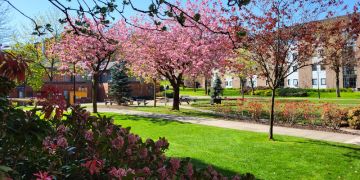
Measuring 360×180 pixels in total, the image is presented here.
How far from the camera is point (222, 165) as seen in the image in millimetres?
9805

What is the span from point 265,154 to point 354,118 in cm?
837

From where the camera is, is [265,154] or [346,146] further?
[346,146]

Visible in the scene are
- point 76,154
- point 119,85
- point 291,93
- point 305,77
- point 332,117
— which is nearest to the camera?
point 76,154

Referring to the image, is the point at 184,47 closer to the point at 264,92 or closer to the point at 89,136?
the point at 89,136

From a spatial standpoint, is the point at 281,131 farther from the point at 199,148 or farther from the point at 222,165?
the point at 222,165

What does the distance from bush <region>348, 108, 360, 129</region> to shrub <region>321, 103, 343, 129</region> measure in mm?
463

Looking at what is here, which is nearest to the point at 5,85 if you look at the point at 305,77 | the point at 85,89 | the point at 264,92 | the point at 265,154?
the point at 265,154

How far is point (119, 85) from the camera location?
132ft

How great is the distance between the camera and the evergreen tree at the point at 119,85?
128ft

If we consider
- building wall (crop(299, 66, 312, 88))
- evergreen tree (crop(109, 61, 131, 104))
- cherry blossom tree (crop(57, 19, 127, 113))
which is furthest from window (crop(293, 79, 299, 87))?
cherry blossom tree (crop(57, 19, 127, 113))

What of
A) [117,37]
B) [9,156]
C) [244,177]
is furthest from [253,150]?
[117,37]

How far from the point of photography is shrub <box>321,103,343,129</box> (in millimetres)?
16938

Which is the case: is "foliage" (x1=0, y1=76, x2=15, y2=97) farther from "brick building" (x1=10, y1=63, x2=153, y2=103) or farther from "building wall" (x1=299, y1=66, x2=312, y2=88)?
"building wall" (x1=299, y1=66, x2=312, y2=88)

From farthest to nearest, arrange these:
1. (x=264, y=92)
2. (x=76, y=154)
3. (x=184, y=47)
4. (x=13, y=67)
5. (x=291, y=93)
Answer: (x=264, y=92), (x=291, y=93), (x=184, y=47), (x=76, y=154), (x=13, y=67)
